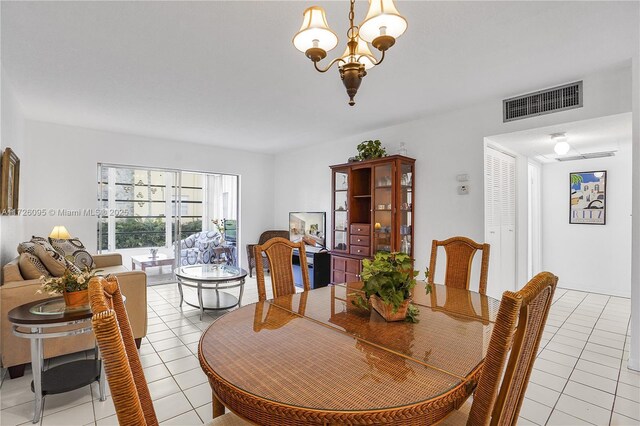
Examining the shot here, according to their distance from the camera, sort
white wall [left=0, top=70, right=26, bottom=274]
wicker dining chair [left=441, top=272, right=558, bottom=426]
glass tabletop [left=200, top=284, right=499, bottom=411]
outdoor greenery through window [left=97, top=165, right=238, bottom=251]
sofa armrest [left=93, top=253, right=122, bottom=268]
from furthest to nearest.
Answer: outdoor greenery through window [left=97, top=165, right=238, bottom=251]
sofa armrest [left=93, top=253, right=122, bottom=268]
white wall [left=0, top=70, right=26, bottom=274]
glass tabletop [left=200, top=284, right=499, bottom=411]
wicker dining chair [left=441, top=272, right=558, bottom=426]

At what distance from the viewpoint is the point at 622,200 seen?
5.01 meters

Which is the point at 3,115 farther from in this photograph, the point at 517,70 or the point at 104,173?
the point at 517,70

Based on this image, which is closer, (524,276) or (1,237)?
(1,237)

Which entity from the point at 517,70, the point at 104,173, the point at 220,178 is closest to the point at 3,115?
the point at 104,173

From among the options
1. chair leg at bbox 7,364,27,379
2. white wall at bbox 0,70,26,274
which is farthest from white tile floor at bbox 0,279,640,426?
white wall at bbox 0,70,26,274

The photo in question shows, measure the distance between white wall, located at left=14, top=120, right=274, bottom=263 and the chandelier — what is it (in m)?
4.80

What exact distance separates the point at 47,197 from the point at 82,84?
2331 mm

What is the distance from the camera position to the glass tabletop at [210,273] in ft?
12.8

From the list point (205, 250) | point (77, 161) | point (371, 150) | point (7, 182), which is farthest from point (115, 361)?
Result: point (205, 250)

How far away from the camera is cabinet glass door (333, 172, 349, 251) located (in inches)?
197

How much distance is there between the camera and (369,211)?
15.9 feet

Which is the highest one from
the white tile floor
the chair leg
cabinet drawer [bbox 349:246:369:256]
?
cabinet drawer [bbox 349:246:369:256]

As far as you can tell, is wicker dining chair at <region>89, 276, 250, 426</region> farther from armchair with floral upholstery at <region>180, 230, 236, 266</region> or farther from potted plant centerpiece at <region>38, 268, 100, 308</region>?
armchair with floral upholstery at <region>180, 230, 236, 266</region>

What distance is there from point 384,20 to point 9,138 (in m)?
3.99
